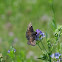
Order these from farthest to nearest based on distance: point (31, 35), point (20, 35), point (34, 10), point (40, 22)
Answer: point (34, 10) → point (40, 22) → point (20, 35) → point (31, 35)

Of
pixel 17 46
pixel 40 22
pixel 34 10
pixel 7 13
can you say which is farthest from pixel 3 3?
pixel 17 46

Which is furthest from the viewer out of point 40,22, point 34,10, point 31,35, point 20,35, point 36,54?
point 34,10

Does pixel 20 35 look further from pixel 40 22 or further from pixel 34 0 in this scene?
pixel 34 0

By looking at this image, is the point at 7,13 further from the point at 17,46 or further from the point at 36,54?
the point at 36,54

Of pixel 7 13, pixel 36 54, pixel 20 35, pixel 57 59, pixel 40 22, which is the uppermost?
pixel 7 13

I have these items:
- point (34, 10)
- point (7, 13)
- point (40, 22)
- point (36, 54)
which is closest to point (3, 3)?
point (7, 13)

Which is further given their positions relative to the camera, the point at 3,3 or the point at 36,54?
the point at 3,3

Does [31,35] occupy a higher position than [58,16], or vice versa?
[58,16]
